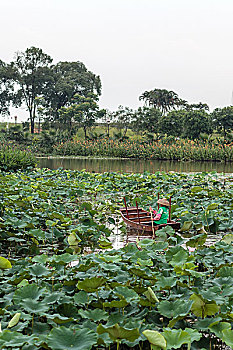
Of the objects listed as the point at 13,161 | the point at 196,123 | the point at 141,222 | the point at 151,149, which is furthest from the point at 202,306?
the point at 196,123

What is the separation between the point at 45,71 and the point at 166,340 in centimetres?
3103

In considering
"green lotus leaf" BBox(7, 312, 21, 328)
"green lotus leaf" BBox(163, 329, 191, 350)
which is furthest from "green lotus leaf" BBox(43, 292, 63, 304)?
"green lotus leaf" BBox(163, 329, 191, 350)

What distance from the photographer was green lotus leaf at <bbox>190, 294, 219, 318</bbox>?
1854 millimetres

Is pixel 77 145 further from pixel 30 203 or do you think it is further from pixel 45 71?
pixel 30 203

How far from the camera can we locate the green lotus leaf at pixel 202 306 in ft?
6.08

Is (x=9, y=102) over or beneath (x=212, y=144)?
over

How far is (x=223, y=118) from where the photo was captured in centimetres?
2394

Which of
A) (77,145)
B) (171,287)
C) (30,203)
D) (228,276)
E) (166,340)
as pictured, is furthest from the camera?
(77,145)

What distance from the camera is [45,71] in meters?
30.8

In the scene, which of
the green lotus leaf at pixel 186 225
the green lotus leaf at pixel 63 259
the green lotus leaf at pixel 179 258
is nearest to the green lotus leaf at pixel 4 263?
the green lotus leaf at pixel 63 259

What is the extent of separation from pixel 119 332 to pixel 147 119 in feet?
87.4

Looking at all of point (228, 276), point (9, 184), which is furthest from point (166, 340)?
point (9, 184)

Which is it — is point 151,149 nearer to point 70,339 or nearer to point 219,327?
point 219,327

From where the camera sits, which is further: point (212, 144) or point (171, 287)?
point (212, 144)
